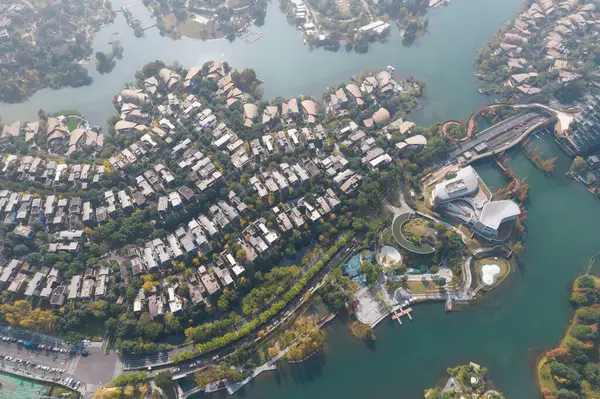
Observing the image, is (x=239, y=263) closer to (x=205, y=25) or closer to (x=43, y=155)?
(x=43, y=155)

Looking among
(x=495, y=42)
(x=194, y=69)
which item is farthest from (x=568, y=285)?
(x=194, y=69)

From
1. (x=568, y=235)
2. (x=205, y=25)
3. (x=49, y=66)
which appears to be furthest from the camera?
(x=205, y=25)

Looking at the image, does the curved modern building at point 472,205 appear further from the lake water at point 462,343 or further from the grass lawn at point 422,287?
the grass lawn at point 422,287

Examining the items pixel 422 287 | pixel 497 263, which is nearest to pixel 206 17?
pixel 422 287

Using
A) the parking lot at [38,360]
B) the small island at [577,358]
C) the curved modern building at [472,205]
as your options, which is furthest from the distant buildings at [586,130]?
the parking lot at [38,360]

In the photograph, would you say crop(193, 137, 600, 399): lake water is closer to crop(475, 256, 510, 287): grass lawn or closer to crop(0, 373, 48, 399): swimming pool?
crop(475, 256, 510, 287): grass lawn

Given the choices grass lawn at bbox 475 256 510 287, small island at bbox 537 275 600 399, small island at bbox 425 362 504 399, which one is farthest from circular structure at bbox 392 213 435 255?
small island at bbox 537 275 600 399
